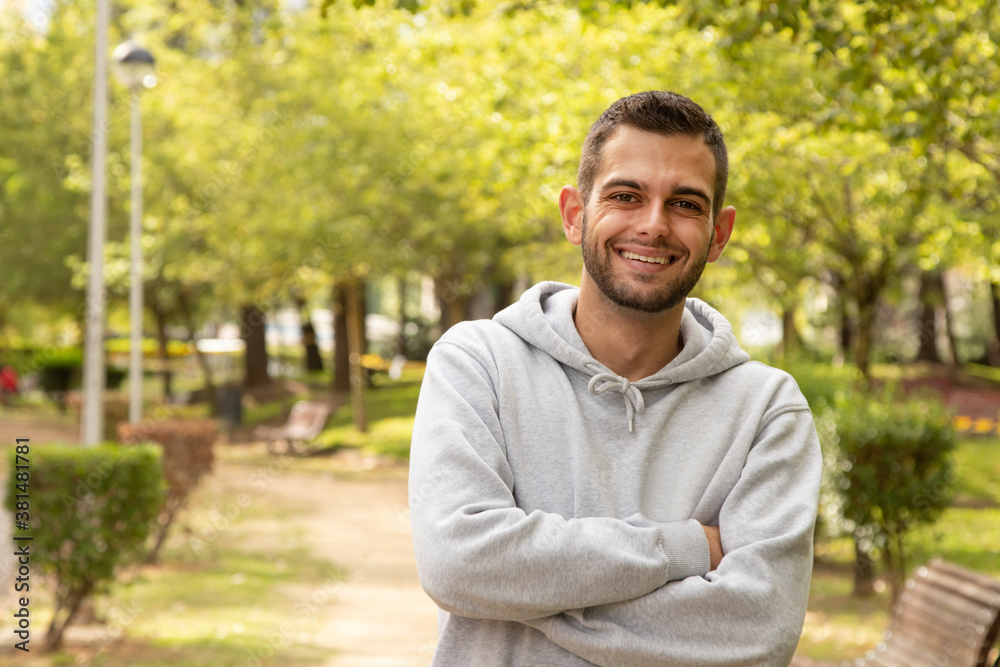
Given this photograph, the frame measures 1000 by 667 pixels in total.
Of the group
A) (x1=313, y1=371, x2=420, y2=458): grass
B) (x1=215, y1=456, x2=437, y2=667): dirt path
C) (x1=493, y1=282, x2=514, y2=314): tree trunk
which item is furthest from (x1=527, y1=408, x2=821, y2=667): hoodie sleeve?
(x1=493, y1=282, x2=514, y2=314): tree trunk

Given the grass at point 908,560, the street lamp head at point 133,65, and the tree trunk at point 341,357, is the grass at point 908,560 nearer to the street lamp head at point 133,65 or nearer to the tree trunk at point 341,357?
the street lamp head at point 133,65

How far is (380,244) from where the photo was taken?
1798cm

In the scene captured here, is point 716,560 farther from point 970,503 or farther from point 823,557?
point 970,503

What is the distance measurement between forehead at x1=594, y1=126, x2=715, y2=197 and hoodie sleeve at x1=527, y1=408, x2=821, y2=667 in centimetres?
63

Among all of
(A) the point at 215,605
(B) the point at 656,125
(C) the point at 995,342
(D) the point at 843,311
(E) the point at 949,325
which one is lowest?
(C) the point at 995,342

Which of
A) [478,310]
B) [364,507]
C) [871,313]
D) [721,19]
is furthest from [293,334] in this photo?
[721,19]

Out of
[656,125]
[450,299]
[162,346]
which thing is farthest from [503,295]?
[656,125]

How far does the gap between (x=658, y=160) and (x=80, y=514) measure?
5.75m

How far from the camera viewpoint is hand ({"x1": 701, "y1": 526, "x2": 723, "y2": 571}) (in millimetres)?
2295

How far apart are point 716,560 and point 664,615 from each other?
0.67 ft

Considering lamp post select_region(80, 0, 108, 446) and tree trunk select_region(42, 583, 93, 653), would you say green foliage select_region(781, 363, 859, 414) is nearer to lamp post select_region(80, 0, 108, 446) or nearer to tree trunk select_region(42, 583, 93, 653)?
tree trunk select_region(42, 583, 93, 653)

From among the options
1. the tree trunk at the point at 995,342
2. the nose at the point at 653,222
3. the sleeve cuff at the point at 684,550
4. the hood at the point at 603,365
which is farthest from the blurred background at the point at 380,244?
the sleeve cuff at the point at 684,550

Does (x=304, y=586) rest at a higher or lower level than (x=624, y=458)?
lower

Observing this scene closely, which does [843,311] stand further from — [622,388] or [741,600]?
[741,600]
